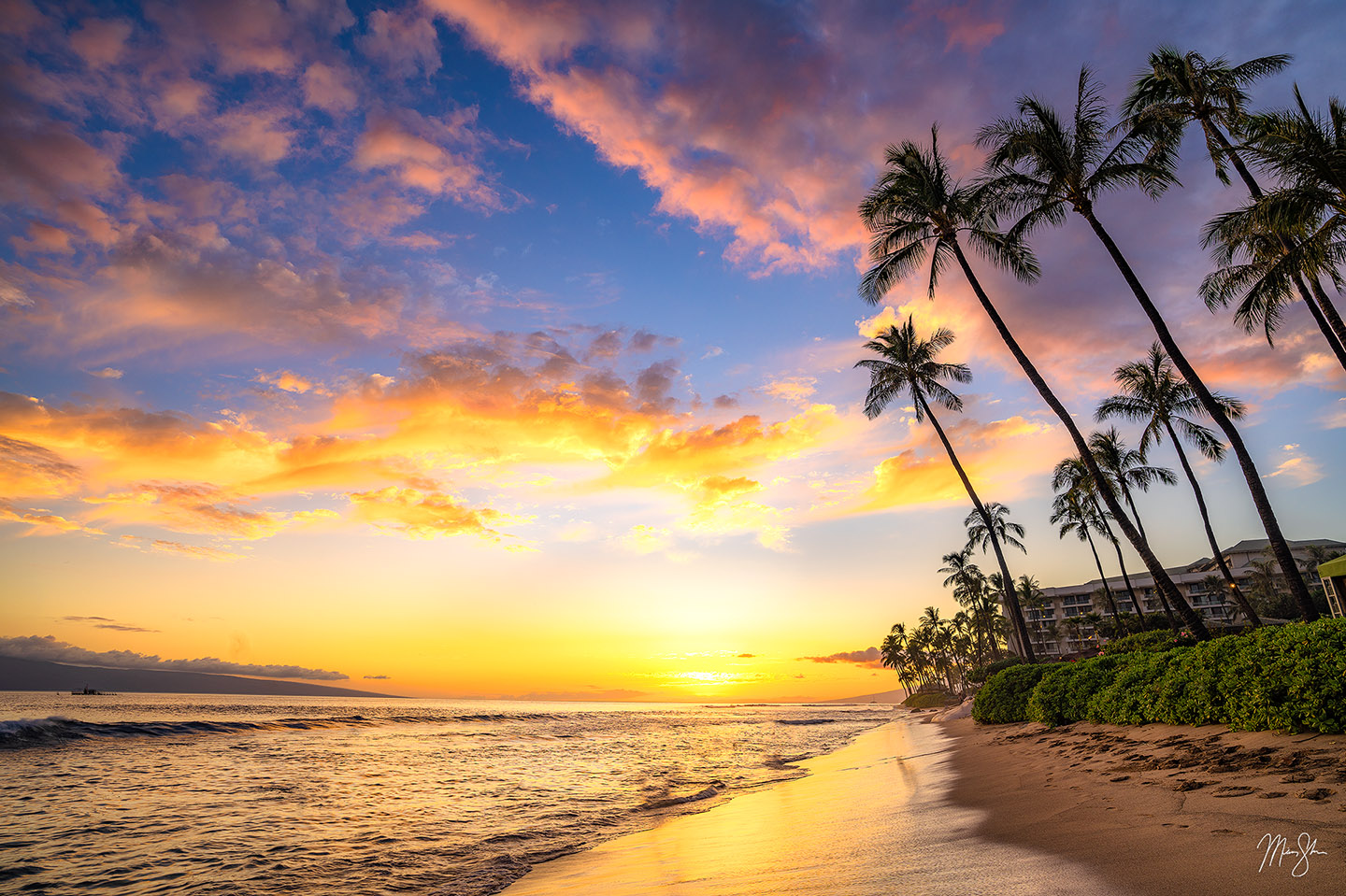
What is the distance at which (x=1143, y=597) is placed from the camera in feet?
370

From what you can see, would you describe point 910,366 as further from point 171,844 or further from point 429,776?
point 171,844

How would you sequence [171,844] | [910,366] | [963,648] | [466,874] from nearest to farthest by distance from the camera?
[466,874] → [171,844] → [910,366] → [963,648]

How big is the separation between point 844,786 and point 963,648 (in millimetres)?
113242

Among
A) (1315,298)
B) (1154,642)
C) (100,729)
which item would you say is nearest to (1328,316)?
(1315,298)

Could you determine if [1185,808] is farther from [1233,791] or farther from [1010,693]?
[1010,693]

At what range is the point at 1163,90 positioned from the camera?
1917 centimetres

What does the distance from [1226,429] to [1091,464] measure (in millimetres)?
3388

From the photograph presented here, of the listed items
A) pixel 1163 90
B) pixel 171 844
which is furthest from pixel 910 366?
pixel 171 844

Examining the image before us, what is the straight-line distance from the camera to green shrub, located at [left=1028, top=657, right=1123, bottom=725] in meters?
14.6

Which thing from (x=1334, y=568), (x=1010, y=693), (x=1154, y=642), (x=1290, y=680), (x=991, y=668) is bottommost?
(x=991, y=668)

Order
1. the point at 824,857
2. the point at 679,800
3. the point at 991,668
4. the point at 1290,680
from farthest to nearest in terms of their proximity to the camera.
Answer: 1. the point at 991,668
2. the point at 679,800
3. the point at 1290,680
4. the point at 824,857

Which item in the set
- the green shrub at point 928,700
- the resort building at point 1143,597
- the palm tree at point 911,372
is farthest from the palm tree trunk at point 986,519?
the resort building at point 1143,597

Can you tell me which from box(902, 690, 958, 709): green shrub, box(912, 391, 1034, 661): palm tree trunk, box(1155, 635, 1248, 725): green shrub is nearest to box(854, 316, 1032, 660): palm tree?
box(912, 391, 1034, 661): palm tree trunk
